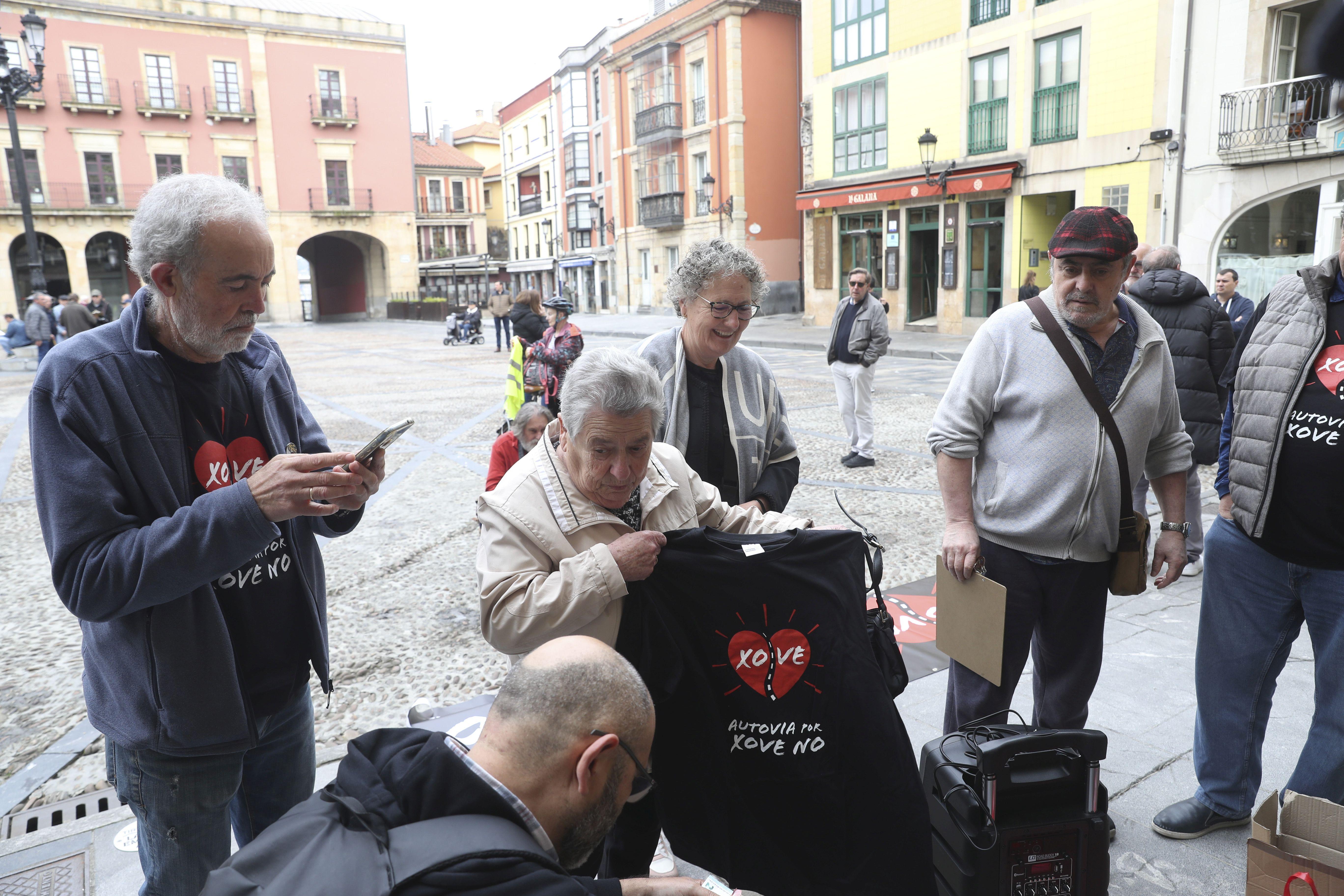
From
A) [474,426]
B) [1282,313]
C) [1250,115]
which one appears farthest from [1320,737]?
[1250,115]

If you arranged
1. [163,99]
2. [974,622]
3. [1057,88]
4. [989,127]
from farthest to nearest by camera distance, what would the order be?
[163,99] < [989,127] < [1057,88] < [974,622]

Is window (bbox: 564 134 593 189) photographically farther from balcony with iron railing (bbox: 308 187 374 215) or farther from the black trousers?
the black trousers

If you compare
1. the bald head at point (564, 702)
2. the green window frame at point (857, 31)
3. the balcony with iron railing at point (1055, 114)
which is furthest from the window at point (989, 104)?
the bald head at point (564, 702)

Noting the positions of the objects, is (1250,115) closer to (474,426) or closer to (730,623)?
(474,426)

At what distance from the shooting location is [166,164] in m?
39.8

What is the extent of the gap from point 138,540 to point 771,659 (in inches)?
53.9

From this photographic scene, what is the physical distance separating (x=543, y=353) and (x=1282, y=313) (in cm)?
559

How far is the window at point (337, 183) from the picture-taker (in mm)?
42438

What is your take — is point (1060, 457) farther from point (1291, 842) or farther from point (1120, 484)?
point (1291, 842)

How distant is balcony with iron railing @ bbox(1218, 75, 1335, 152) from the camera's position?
1454 centimetres

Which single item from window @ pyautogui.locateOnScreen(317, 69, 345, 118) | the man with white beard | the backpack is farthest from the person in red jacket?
window @ pyautogui.locateOnScreen(317, 69, 345, 118)

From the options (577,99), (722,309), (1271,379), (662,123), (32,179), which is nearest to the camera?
(1271,379)

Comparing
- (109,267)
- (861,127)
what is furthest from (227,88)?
(861,127)

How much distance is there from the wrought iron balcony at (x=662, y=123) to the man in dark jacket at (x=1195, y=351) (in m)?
29.9
